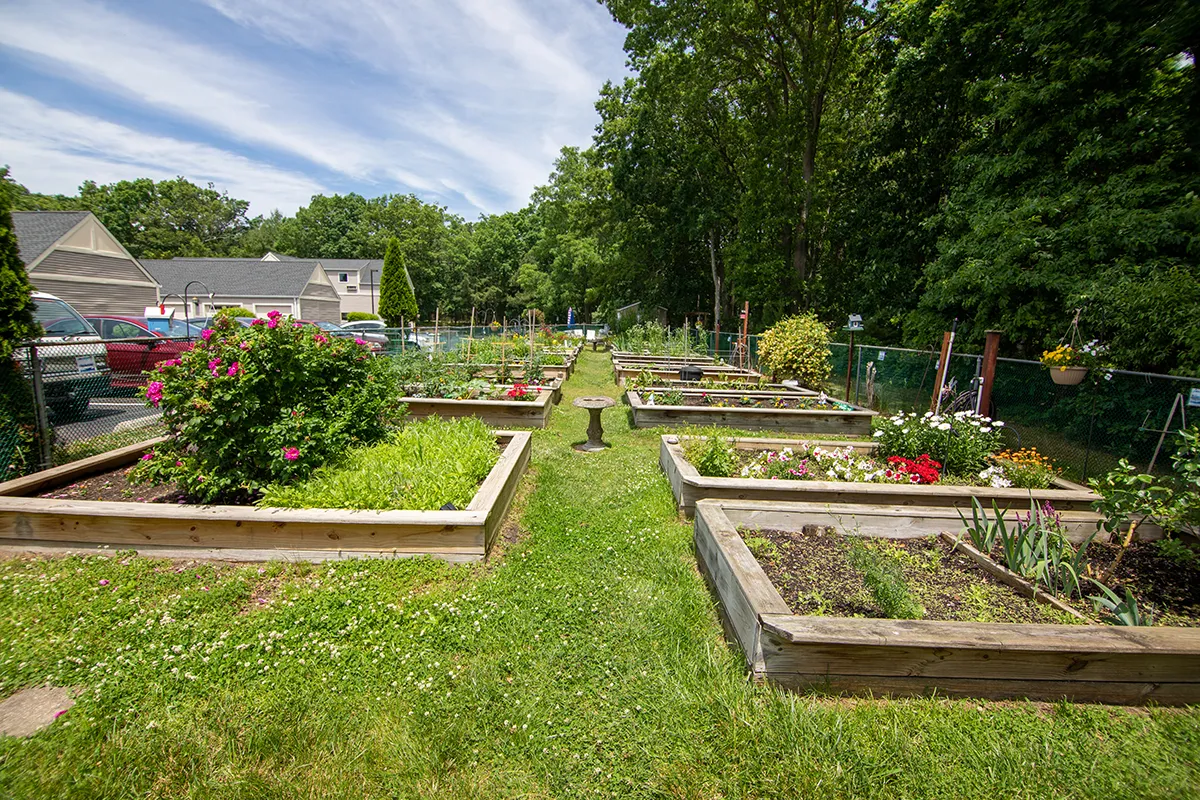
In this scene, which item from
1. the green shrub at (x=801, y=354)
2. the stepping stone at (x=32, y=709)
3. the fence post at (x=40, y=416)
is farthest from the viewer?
the green shrub at (x=801, y=354)

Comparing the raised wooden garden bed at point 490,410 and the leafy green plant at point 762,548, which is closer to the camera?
the leafy green plant at point 762,548

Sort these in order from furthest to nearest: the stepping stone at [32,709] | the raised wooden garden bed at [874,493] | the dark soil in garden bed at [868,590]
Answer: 1. the raised wooden garden bed at [874,493]
2. the dark soil in garden bed at [868,590]
3. the stepping stone at [32,709]

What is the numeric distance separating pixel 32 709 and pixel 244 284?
33.5 meters

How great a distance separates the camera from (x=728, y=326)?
2734cm

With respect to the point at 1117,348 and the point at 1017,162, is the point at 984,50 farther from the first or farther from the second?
the point at 1117,348

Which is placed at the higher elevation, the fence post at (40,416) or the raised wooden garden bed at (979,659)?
the fence post at (40,416)

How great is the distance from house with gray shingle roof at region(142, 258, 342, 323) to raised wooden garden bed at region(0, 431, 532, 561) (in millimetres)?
27623

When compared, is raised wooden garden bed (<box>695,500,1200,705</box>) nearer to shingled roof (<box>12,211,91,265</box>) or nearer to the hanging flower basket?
the hanging flower basket

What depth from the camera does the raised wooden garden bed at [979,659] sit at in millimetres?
2164

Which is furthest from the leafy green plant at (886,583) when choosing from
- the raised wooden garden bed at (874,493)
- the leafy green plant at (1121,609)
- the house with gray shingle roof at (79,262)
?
the house with gray shingle roof at (79,262)

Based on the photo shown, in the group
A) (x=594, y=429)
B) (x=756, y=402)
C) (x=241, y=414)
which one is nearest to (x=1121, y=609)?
(x=594, y=429)

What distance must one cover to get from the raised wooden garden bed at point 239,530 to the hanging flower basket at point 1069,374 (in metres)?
6.65

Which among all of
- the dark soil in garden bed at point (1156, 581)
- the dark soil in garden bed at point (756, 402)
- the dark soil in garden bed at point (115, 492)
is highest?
the dark soil in garden bed at point (756, 402)

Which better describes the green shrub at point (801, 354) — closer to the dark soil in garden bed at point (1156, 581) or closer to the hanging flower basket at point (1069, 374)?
the hanging flower basket at point (1069, 374)
